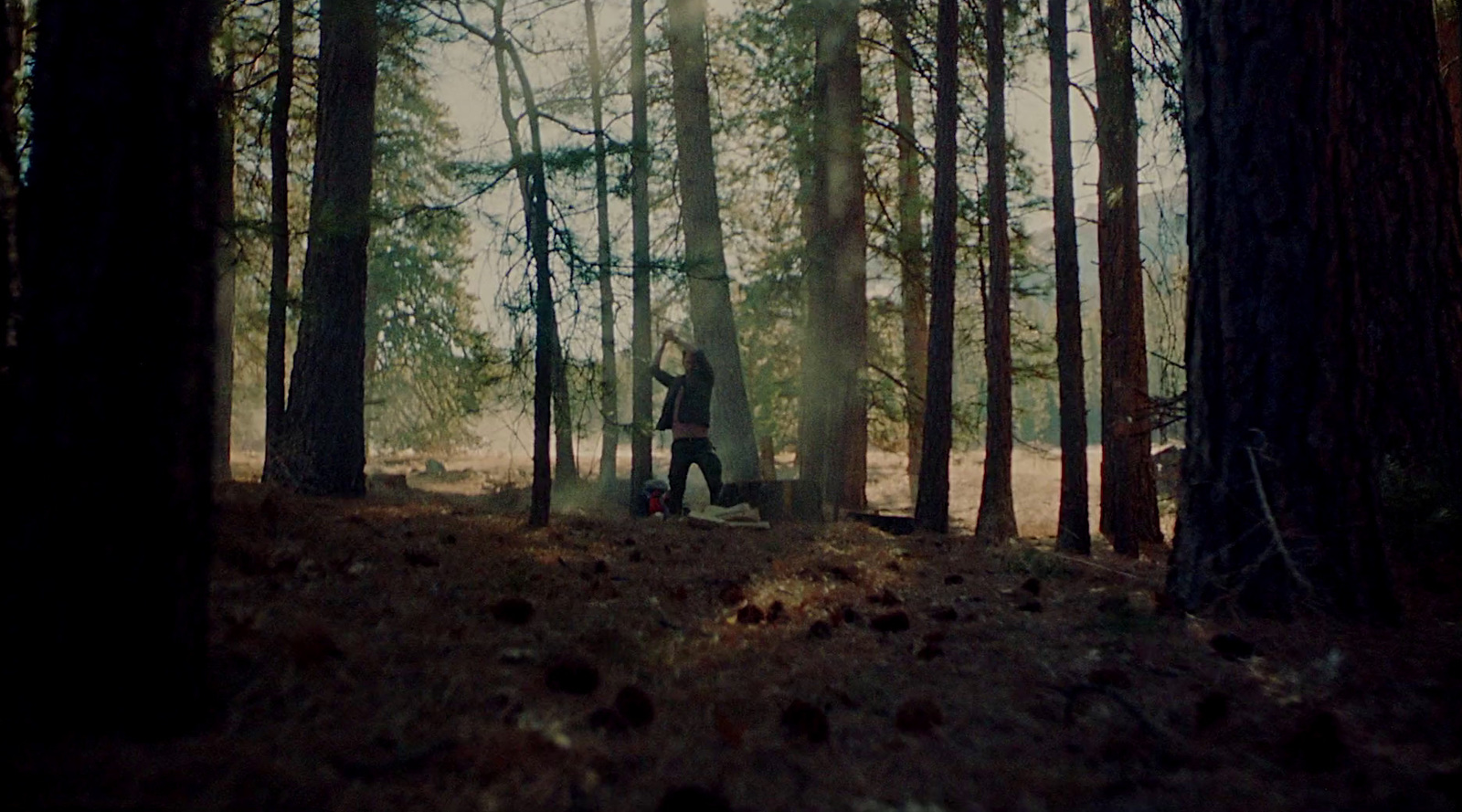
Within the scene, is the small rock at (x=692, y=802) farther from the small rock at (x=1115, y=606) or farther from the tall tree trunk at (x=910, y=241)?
the tall tree trunk at (x=910, y=241)

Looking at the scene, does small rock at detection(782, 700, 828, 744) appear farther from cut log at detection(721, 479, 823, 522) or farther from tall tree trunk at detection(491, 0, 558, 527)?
cut log at detection(721, 479, 823, 522)

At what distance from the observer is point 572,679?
261 cm

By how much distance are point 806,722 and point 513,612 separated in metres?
1.42

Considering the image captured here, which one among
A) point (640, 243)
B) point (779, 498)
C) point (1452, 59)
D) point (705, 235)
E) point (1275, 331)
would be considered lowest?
point (779, 498)

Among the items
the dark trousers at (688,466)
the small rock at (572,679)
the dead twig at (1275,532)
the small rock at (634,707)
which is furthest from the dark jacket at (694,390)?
the small rock at (634,707)

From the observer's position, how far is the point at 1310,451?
3.77 m

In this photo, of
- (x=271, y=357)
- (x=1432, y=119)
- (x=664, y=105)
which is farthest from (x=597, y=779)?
(x=664, y=105)

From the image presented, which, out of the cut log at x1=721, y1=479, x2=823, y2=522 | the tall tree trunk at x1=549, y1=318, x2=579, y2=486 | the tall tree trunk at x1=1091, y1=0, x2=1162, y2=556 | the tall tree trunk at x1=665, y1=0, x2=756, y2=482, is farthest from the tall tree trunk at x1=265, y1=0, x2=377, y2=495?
the tall tree trunk at x1=1091, y1=0, x2=1162, y2=556

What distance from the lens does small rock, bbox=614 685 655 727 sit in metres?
2.38

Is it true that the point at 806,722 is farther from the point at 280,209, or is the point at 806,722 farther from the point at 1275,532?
the point at 280,209

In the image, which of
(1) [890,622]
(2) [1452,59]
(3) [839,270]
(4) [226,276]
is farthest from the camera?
(3) [839,270]

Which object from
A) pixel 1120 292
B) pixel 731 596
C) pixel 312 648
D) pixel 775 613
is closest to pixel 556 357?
pixel 731 596

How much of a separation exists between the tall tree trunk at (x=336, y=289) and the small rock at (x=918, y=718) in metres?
7.18

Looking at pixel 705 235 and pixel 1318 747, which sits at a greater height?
pixel 705 235
